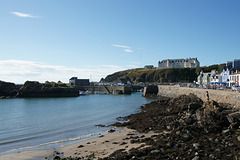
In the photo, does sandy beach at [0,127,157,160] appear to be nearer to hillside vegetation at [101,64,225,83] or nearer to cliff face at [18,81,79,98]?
cliff face at [18,81,79,98]

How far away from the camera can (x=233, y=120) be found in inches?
734

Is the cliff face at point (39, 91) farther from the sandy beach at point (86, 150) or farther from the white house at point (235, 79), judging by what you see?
the sandy beach at point (86, 150)

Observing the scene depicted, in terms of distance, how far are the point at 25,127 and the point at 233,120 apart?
77.2ft

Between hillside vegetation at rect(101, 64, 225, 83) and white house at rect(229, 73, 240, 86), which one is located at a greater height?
hillside vegetation at rect(101, 64, 225, 83)

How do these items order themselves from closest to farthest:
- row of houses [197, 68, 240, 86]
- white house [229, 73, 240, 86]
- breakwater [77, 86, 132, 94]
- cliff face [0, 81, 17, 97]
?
white house [229, 73, 240, 86]
row of houses [197, 68, 240, 86]
cliff face [0, 81, 17, 97]
breakwater [77, 86, 132, 94]

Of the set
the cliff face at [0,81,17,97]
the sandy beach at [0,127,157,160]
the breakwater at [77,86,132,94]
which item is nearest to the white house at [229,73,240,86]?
the sandy beach at [0,127,157,160]

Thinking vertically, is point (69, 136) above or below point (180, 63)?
below

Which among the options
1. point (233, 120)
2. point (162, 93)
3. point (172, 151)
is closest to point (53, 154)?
point (172, 151)

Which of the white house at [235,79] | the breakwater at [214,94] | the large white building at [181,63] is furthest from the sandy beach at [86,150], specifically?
the large white building at [181,63]

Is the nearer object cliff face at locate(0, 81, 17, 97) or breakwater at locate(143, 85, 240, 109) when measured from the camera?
breakwater at locate(143, 85, 240, 109)

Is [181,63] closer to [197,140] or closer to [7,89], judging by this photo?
[7,89]

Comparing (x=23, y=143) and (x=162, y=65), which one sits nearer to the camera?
(x=23, y=143)

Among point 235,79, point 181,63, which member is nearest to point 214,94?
point 235,79

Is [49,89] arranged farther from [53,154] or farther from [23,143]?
[53,154]
